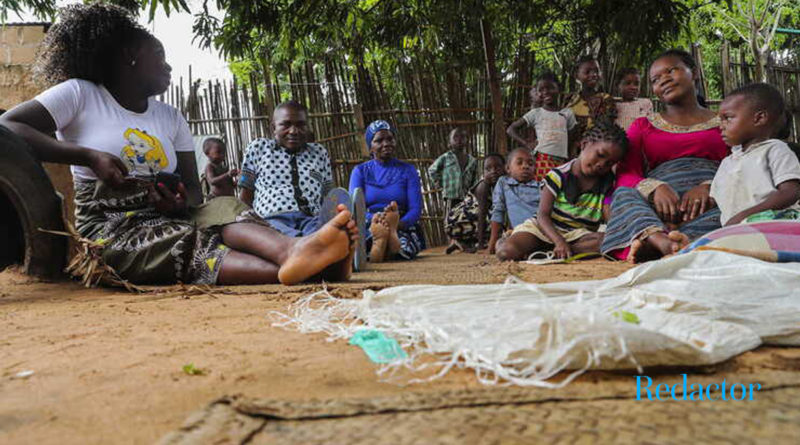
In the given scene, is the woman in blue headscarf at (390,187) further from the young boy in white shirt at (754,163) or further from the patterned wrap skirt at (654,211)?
the young boy in white shirt at (754,163)

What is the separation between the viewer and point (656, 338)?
0.98 metres

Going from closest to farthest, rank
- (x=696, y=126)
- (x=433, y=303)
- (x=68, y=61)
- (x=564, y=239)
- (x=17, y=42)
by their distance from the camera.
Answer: (x=433, y=303) → (x=68, y=61) → (x=696, y=126) → (x=564, y=239) → (x=17, y=42)

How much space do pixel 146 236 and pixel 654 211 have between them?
2527 millimetres

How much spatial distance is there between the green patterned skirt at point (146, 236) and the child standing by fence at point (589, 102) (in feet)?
12.8

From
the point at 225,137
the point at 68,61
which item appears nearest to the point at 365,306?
the point at 68,61

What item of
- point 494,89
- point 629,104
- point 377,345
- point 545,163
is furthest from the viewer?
point 494,89

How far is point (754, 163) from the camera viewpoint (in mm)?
2715

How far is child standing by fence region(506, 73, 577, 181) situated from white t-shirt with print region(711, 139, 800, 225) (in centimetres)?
244

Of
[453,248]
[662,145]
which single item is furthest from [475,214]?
[662,145]

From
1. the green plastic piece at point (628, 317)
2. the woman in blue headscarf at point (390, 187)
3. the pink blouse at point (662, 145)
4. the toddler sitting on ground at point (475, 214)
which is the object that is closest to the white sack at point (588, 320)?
the green plastic piece at point (628, 317)

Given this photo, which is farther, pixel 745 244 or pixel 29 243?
pixel 29 243

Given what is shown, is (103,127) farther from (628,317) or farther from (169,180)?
(628,317)

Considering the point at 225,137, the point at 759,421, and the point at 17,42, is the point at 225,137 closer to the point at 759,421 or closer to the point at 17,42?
the point at 17,42

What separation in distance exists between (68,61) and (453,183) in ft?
14.3
